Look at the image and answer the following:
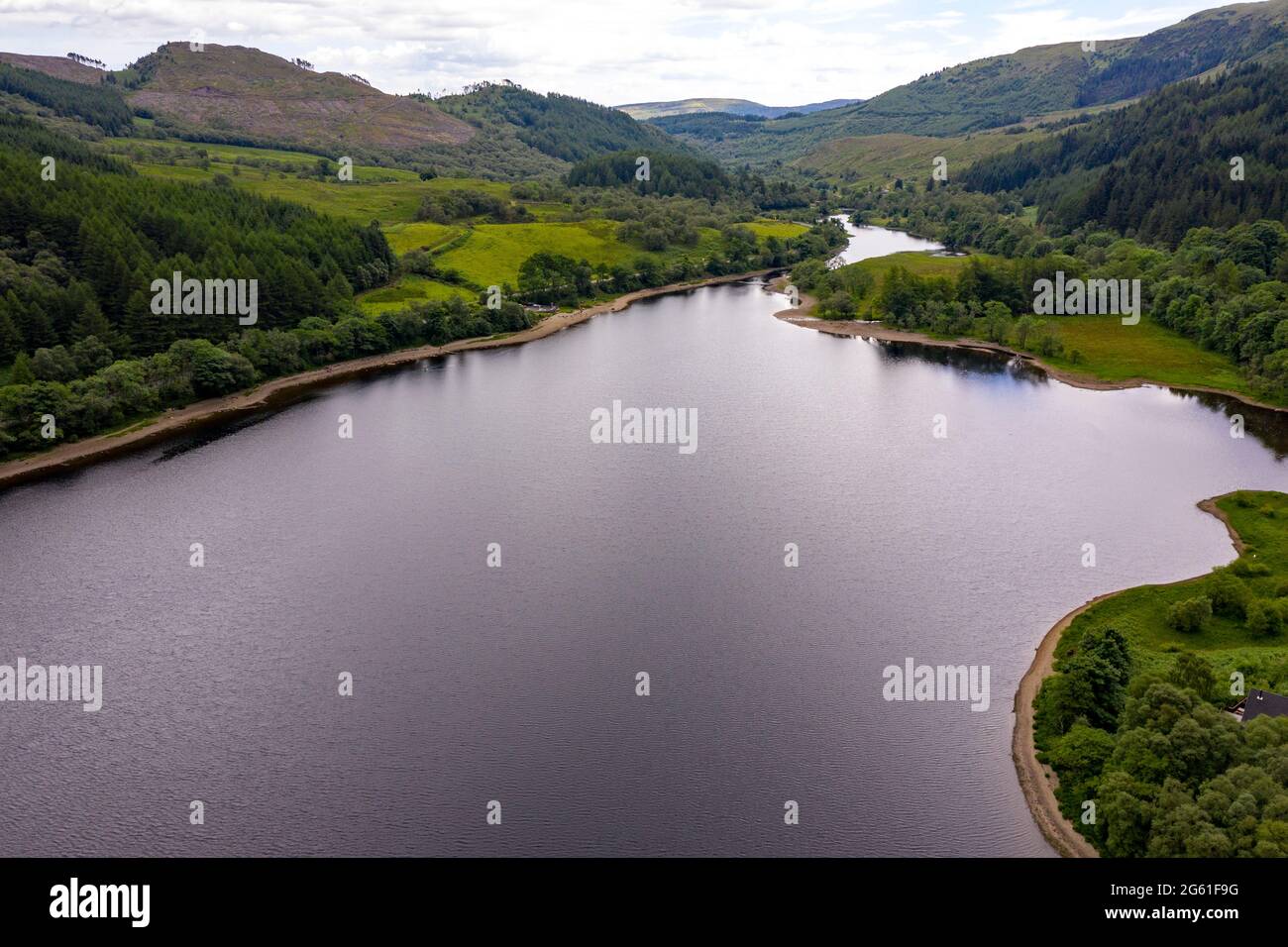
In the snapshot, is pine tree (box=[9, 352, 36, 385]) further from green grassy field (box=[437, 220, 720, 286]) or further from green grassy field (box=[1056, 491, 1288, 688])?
green grassy field (box=[1056, 491, 1288, 688])

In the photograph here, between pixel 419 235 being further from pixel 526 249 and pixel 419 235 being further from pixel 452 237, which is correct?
pixel 526 249

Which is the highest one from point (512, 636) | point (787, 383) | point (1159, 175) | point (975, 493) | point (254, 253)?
point (1159, 175)

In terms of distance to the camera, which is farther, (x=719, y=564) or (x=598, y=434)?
(x=598, y=434)

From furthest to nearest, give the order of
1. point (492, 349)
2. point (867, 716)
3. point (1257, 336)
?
point (492, 349) → point (1257, 336) → point (867, 716)

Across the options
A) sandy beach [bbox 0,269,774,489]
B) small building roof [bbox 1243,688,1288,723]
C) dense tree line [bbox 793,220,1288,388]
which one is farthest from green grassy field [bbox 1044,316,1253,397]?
sandy beach [bbox 0,269,774,489]

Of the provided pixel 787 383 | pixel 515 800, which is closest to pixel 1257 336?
pixel 787 383

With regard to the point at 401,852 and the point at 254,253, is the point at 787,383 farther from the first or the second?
the point at 401,852

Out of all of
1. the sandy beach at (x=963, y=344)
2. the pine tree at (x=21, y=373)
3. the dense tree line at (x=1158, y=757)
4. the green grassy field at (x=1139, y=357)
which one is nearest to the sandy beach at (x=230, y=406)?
the pine tree at (x=21, y=373)

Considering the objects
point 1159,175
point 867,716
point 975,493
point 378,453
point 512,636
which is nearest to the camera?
point 867,716
